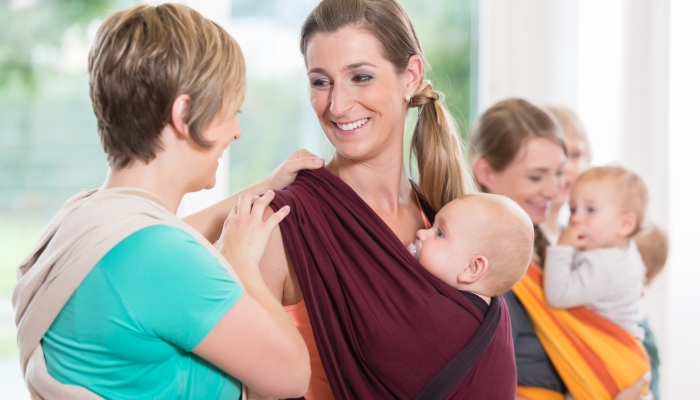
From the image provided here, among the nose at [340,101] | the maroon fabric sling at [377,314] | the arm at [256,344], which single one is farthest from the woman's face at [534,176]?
the arm at [256,344]

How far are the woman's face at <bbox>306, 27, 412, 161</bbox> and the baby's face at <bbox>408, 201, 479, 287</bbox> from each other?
0.88 feet

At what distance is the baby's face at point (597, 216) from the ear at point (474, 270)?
0.77 m

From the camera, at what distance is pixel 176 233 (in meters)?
A: 1.07

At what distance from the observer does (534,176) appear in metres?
2.23

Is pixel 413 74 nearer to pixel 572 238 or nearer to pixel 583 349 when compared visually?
pixel 572 238

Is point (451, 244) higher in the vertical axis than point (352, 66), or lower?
lower

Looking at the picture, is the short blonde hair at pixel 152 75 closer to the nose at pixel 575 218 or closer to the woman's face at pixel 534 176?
the woman's face at pixel 534 176

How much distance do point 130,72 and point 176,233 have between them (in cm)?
29

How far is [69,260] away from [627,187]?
187 centimetres

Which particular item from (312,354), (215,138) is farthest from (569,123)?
(215,138)

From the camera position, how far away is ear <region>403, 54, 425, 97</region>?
1.74 metres

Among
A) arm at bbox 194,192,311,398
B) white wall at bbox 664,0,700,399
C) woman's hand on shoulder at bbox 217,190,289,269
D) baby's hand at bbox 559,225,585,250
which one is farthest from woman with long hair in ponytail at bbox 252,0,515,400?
white wall at bbox 664,0,700,399

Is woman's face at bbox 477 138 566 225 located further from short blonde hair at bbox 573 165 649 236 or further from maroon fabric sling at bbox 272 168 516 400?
maroon fabric sling at bbox 272 168 516 400

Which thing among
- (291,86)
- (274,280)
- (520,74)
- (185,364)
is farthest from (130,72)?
(520,74)
